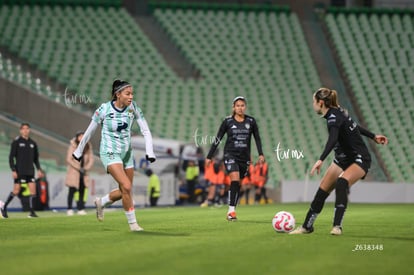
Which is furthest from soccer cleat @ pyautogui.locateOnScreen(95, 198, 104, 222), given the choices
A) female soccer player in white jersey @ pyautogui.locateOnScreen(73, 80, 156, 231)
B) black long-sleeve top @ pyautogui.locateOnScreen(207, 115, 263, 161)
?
black long-sleeve top @ pyautogui.locateOnScreen(207, 115, 263, 161)

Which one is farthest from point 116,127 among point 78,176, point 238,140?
point 78,176


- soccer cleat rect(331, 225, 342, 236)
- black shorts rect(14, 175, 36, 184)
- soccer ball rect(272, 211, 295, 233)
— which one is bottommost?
soccer cleat rect(331, 225, 342, 236)

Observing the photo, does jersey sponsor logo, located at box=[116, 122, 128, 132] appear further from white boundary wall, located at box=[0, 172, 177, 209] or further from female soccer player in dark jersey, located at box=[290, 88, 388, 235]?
white boundary wall, located at box=[0, 172, 177, 209]

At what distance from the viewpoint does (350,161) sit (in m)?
13.0

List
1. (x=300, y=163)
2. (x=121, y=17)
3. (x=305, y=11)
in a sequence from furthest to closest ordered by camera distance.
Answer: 1. (x=305, y=11)
2. (x=121, y=17)
3. (x=300, y=163)

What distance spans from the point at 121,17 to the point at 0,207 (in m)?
24.2

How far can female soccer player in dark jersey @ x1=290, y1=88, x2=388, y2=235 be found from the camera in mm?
12781

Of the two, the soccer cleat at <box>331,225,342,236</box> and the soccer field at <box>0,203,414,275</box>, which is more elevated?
the soccer cleat at <box>331,225,342,236</box>

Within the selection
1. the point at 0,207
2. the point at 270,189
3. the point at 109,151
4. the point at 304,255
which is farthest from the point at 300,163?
the point at 304,255

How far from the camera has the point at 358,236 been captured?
41.3 feet

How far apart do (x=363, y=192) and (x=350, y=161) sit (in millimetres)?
21324

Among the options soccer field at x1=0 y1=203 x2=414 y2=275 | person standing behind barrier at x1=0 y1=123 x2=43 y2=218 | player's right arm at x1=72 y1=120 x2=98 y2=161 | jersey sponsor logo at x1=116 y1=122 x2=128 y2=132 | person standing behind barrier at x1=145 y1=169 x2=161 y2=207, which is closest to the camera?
soccer field at x1=0 y1=203 x2=414 y2=275

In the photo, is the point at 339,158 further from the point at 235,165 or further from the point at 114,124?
the point at 235,165

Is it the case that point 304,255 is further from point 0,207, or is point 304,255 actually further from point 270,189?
point 270,189
